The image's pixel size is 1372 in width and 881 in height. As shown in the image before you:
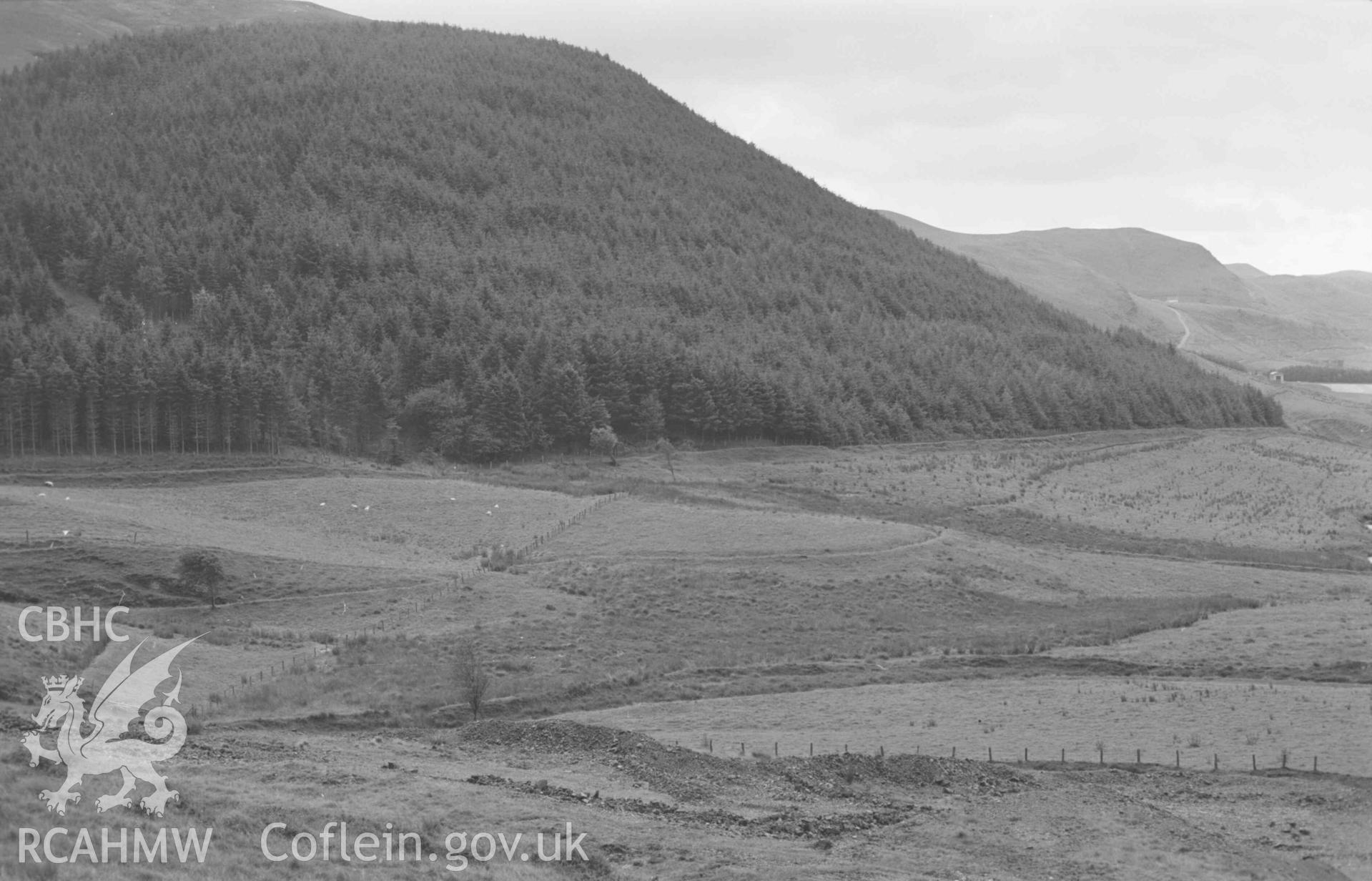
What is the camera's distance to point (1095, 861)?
105ft

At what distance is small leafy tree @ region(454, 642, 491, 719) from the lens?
47281mm

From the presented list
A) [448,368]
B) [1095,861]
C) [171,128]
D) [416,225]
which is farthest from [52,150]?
[1095,861]

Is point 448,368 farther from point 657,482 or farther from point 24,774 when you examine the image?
point 24,774

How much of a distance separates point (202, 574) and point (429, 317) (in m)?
74.4

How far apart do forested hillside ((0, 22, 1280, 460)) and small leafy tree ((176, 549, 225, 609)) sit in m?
41.3

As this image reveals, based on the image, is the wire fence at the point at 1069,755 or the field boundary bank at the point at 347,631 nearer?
the wire fence at the point at 1069,755

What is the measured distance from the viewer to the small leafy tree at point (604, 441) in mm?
116875

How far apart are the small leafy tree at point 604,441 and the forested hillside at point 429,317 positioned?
3.22 m

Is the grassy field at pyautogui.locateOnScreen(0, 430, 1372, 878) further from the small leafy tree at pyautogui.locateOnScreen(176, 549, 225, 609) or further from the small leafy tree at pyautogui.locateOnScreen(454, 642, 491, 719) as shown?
the small leafy tree at pyautogui.locateOnScreen(176, 549, 225, 609)

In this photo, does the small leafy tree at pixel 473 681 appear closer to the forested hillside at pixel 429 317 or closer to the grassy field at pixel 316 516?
the grassy field at pixel 316 516

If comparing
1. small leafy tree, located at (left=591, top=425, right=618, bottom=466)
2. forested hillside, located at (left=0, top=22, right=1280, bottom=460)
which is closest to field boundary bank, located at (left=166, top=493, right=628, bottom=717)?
small leafy tree, located at (left=591, top=425, right=618, bottom=466)

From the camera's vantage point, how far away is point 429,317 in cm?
13762

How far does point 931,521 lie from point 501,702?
55734 mm

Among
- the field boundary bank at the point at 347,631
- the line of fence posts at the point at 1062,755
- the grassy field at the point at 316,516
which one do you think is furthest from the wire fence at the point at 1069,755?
the grassy field at the point at 316,516
